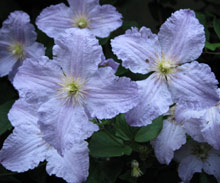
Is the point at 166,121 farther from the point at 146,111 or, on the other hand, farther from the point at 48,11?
the point at 48,11

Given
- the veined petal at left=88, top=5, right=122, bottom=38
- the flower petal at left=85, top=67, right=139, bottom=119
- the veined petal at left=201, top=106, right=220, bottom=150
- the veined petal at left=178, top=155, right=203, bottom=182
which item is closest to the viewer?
the flower petal at left=85, top=67, right=139, bottom=119

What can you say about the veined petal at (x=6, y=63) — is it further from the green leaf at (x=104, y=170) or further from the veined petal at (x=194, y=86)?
the veined petal at (x=194, y=86)

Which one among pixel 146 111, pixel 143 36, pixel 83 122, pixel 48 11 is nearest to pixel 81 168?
pixel 83 122

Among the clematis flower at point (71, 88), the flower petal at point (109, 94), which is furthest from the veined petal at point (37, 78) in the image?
the flower petal at point (109, 94)

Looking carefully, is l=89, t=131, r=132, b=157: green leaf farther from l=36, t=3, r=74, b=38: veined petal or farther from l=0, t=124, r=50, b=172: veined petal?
l=36, t=3, r=74, b=38: veined petal

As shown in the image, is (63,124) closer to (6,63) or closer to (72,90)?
(72,90)

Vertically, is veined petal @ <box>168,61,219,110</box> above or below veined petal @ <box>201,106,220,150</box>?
above

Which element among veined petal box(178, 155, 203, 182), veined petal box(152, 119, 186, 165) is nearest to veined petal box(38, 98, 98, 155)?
veined petal box(152, 119, 186, 165)
